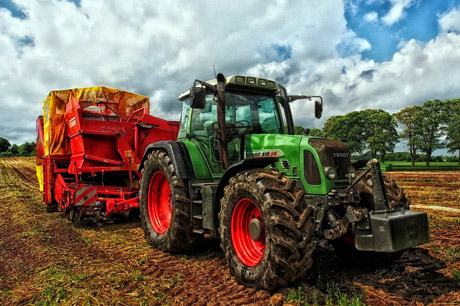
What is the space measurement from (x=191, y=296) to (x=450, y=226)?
5.27m

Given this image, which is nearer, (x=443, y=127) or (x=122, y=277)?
(x=122, y=277)

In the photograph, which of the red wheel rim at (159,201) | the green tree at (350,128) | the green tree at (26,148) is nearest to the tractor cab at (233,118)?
the red wheel rim at (159,201)

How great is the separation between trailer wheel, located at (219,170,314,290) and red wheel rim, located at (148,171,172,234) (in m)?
2.15

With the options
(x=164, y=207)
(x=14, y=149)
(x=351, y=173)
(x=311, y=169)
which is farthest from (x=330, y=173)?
(x=14, y=149)

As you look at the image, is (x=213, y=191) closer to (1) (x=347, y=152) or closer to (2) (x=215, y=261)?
(2) (x=215, y=261)

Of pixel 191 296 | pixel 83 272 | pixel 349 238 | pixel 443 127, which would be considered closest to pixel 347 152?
pixel 349 238

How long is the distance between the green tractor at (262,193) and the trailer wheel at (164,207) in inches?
0.7

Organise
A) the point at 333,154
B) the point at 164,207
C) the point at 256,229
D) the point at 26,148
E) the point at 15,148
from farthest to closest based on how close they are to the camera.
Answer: the point at 15,148, the point at 26,148, the point at 164,207, the point at 333,154, the point at 256,229

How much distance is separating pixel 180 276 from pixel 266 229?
1.46 m

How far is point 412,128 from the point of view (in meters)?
46.7

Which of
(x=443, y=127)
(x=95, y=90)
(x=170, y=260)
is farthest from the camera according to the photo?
(x=443, y=127)

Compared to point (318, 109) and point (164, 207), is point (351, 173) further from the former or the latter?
point (164, 207)

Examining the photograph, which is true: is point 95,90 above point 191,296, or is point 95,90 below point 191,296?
above

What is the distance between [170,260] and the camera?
5008mm
